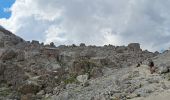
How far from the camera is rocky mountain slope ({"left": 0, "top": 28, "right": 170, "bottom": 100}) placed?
30.7 metres

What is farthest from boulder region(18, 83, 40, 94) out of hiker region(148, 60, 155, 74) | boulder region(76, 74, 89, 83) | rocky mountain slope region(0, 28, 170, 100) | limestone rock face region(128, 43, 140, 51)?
limestone rock face region(128, 43, 140, 51)

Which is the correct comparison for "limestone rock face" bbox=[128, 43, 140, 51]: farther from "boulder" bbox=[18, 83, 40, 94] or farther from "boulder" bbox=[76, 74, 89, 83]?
"boulder" bbox=[18, 83, 40, 94]

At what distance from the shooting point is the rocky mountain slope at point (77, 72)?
30.7 metres

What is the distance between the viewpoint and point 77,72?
37906mm

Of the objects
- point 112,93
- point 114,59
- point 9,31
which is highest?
point 9,31

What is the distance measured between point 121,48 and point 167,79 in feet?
58.0

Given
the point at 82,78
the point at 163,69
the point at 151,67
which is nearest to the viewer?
the point at 163,69

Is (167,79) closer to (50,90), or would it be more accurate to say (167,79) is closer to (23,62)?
(50,90)

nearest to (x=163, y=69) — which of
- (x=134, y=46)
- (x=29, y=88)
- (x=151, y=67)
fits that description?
(x=151, y=67)

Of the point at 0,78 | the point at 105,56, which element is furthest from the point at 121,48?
the point at 0,78

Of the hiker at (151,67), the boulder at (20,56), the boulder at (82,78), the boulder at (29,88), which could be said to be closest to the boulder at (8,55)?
the boulder at (20,56)

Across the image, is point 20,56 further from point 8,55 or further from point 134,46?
point 134,46

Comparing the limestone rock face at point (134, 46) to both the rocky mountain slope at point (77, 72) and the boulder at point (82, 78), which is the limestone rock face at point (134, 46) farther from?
the boulder at point (82, 78)

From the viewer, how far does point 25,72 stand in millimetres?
38938
